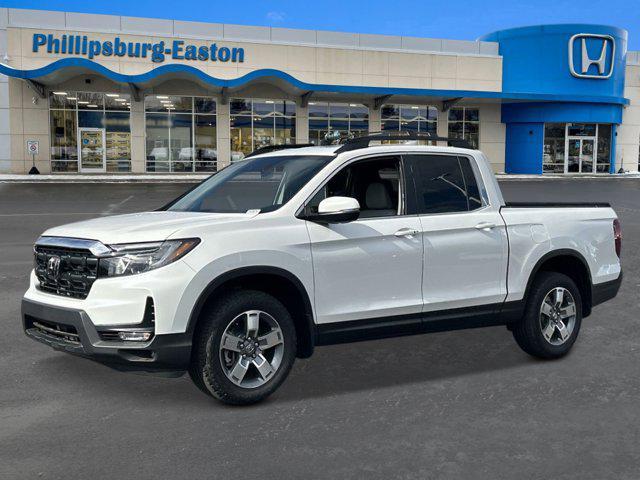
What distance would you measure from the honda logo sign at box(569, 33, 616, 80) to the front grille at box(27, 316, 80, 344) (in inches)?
1800

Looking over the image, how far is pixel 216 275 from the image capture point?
175 inches

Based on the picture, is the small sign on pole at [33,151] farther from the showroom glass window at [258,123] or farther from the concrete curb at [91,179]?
the showroom glass window at [258,123]

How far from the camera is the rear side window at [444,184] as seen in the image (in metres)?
5.49

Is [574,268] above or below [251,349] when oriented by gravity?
above

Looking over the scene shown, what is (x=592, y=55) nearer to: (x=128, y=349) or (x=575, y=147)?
(x=575, y=147)

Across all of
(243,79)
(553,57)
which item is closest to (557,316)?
(243,79)

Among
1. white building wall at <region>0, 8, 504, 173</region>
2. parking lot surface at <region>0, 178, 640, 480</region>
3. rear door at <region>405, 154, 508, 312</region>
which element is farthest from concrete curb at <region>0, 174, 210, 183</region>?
rear door at <region>405, 154, 508, 312</region>

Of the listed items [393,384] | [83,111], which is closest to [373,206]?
[393,384]

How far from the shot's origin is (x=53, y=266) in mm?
4746

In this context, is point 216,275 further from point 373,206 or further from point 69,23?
point 69,23

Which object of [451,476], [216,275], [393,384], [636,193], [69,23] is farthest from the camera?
[69,23]

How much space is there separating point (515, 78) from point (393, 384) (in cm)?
4394

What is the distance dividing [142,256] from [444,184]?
2.53 metres

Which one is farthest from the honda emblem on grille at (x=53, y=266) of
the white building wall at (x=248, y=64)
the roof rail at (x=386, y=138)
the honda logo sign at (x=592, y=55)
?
the honda logo sign at (x=592, y=55)
